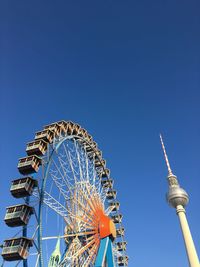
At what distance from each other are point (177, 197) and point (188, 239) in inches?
215

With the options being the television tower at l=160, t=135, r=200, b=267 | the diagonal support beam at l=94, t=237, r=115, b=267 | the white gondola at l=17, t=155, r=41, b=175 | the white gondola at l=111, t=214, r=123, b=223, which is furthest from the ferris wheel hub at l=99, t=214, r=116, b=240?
the television tower at l=160, t=135, r=200, b=267

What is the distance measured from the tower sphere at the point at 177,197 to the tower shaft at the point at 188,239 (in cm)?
59

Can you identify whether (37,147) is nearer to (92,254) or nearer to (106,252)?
(92,254)

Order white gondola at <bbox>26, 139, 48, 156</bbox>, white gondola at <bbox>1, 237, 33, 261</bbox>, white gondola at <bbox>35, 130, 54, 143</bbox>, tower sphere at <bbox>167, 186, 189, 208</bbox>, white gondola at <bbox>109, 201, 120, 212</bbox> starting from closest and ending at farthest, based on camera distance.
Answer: white gondola at <bbox>1, 237, 33, 261</bbox>, white gondola at <bbox>26, 139, 48, 156</bbox>, white gondola at <bbox>35, 130, 54, 143</bbox>, white gondola at <bbox>109, 201, 120, 212</bbox>, tower sphere at <bbox>167, 186, 189, 208</bbox>

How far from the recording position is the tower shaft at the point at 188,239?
113 feet

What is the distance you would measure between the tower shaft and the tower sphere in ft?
1.93

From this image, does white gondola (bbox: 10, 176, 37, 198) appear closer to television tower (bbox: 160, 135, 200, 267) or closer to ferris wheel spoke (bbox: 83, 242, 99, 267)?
ferris wheel spoke (bbox: 83, 242, 99, 267)

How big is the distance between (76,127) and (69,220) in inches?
317

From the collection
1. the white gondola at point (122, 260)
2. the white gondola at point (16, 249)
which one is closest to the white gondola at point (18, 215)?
the white gondola at point (16, 249)

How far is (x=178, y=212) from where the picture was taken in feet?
129

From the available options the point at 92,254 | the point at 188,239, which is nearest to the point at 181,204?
the point at 188,239

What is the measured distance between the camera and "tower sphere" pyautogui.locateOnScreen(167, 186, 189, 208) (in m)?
39.7

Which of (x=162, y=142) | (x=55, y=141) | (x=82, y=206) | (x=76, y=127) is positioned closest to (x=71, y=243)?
(x=82, y=206)

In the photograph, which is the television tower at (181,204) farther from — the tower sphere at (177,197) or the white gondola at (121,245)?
the white gondola at (121,245)
